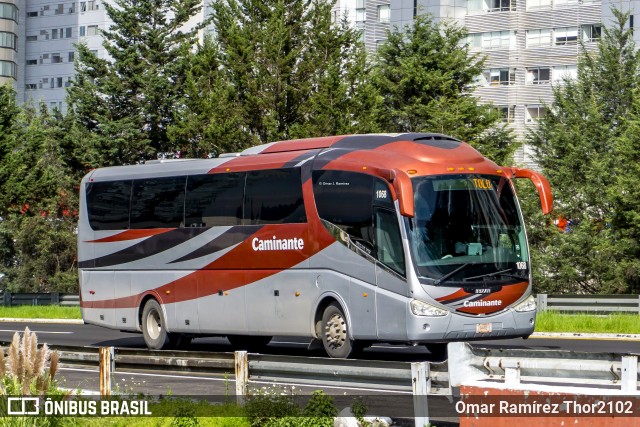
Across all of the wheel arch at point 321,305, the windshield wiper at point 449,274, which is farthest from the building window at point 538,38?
the windshield wiper at point 449,274

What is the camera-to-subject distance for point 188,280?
982 inches

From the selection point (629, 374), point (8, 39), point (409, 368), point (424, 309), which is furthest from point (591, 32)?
point (629, 374)

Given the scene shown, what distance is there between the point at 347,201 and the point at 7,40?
108905 mm

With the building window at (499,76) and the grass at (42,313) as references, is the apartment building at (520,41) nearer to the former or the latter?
the building window at (499,76)

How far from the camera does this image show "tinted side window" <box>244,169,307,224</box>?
22.5m

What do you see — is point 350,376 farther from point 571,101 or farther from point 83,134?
point 571,101

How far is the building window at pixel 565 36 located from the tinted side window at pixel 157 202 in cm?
5913

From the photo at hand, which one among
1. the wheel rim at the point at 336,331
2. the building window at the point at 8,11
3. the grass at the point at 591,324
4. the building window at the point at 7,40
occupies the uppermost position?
the building window at the point at 8,11

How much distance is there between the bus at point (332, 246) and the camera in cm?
2039

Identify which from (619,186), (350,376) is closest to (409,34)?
(619,186)

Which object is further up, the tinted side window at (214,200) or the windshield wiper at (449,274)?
the tinted side window at (214,200)

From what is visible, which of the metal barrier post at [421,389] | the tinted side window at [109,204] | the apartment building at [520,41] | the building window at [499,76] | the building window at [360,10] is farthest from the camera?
the building window at [360,10]

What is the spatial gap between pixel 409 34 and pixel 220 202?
37429 millimetres

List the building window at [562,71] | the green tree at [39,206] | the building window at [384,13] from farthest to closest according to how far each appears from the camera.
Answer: the building window at [384,13]
the building window at [562,71]
the green tree at [39,206]
